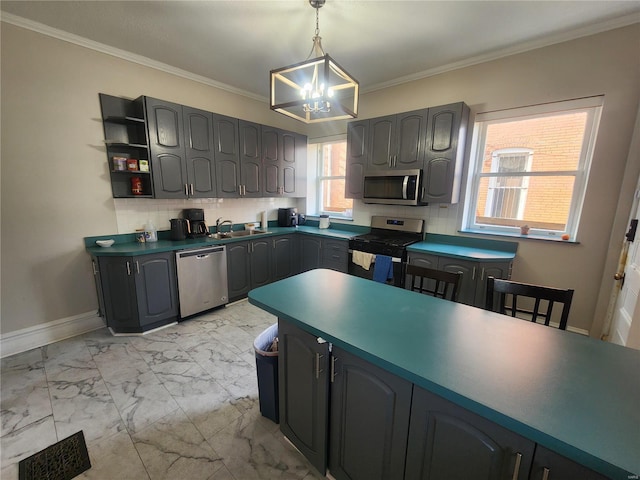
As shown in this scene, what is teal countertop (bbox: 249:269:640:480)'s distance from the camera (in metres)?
0.65

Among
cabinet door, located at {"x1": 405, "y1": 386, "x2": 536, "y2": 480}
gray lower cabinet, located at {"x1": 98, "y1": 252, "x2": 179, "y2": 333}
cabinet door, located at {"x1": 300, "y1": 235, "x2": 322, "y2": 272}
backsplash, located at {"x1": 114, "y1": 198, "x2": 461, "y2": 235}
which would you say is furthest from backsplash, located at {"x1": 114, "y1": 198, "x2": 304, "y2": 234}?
cabinet door, located at {"x1": 405, "y1": 386, "x2": 536, "y2": 480}

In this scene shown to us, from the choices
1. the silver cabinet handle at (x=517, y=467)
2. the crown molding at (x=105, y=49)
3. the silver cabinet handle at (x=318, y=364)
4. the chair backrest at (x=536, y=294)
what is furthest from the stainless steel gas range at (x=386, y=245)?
the crown molding at (x=105, y=49)

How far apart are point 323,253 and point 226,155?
1.79 metres

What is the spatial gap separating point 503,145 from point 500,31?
3.43 ft

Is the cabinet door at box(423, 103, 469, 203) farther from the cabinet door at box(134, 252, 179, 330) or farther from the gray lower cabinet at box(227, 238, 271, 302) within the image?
the cabinet door at box(134, 252, 179, 330)

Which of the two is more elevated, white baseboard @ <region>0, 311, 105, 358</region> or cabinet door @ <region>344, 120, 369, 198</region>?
cabinet door @ <region>344, 120, 369, 198</region>

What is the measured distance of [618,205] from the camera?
88.4 inches

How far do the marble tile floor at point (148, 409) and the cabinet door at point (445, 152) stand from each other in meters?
2.57

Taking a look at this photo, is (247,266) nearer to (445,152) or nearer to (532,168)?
(445,152)

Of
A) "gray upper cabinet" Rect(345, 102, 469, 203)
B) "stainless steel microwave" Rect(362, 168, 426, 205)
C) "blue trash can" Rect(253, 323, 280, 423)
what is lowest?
"blue trash can" Rect(253, 323, 280, 423)

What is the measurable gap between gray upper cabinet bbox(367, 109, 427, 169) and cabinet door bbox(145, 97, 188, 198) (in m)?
2.21

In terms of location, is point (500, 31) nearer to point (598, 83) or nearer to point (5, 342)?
point (598, 83)

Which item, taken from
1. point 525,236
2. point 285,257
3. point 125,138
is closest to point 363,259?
point 285,257

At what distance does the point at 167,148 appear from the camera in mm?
2797
